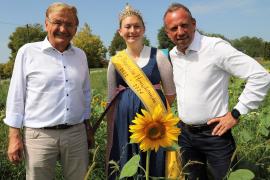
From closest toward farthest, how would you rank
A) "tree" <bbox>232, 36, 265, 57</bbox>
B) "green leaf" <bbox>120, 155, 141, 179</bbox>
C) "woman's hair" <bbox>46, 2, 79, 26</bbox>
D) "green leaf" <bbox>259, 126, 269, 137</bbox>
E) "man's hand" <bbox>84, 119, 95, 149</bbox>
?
"green leaf" <bbox>120, 155, 141, 179</bbox>, "woman's hair" <bbox>46, 2, 79, 26</bbox>, "man's hand" <bbox>84, 119, 95, 149</bbox>, "green leaf" <bbox>259, 126, 269, 137</bbox>, "tree" <bbox>232, 36, 265, 57</bbox>

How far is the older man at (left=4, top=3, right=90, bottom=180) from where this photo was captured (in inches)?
118

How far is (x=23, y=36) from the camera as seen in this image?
50.8 meters

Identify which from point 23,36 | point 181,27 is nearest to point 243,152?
point 181,27

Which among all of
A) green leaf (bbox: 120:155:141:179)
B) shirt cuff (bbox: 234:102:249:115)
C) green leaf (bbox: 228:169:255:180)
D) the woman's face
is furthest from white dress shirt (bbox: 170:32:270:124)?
green leaf (bbox: 120:155:141:179)

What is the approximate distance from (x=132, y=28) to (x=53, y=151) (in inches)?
43.7

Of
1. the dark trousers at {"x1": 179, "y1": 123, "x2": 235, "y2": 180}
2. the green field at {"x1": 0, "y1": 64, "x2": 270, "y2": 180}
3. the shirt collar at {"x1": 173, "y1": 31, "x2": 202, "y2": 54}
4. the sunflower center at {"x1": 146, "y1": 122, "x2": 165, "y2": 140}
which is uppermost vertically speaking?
the shirt collar at {"x1": 173, "y1": 31, "x2": 202, "y2": 54}

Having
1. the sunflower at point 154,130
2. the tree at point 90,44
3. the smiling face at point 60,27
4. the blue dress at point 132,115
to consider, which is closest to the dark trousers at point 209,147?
the blue dress at point 132,115

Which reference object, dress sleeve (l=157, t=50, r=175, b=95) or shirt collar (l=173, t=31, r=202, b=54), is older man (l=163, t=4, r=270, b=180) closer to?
shirt collar (l=173, t=31, r=202, b=54)

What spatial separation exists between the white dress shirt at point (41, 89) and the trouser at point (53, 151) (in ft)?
0.26

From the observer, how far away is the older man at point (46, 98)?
3000 mm

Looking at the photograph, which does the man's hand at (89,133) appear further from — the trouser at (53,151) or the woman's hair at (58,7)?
the woman's hair at (58,7)

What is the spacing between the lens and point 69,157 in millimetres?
3174

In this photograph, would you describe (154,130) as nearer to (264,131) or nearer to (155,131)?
(155,131)

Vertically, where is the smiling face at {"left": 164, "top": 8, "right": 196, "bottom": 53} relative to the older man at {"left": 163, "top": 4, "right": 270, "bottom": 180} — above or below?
above
